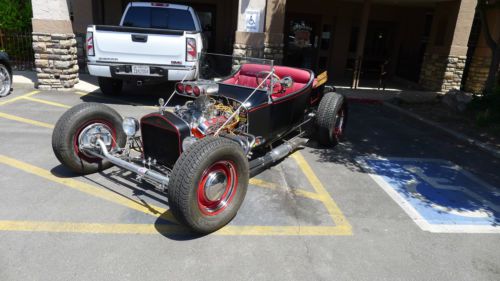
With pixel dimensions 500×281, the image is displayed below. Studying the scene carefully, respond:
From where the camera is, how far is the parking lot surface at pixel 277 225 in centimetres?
316

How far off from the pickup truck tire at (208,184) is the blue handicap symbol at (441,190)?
2.24 metres

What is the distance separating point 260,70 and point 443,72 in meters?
9.18

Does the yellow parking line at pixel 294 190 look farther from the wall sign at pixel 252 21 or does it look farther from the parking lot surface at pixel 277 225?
the wall sign at pixel 252 21

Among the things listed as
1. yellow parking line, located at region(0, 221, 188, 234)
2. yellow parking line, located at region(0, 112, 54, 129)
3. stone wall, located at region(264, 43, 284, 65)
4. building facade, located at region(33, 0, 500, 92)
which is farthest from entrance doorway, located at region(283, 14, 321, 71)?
yellow parking line, located at region(0, 221, 188, 234)

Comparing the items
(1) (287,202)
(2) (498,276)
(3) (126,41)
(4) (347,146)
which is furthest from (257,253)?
(3) (126,41)

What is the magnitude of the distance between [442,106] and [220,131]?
799 cm

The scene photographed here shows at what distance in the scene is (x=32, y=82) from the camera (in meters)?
10.3

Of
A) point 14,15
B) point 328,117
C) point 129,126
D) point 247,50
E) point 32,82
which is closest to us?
point 129,126

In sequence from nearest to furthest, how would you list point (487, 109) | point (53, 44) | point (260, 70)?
point (260, 70), point (487, 109), point (53, 44)

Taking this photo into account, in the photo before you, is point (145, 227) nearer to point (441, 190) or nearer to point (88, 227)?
point (88, 227)

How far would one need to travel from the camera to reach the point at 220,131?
14.4ft

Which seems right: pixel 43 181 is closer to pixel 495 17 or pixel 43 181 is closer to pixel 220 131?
pixel 220 131

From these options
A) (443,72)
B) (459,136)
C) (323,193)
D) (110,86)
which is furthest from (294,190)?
(443,72)

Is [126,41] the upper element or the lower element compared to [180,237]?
upper
